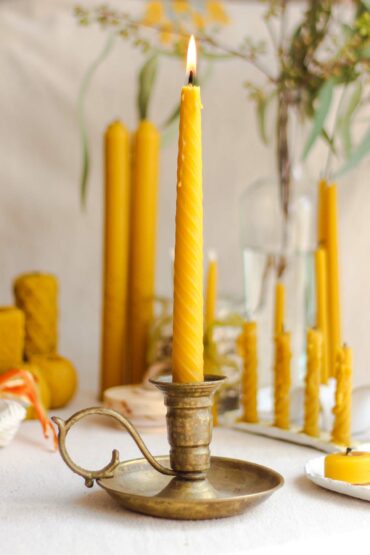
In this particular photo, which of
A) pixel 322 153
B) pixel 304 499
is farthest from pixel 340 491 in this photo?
pixel 322 153

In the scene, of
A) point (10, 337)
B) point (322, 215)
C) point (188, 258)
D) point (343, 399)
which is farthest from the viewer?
point (322, 215)

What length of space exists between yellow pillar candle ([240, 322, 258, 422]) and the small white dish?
160mm

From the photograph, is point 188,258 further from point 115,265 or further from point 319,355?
point 115,265

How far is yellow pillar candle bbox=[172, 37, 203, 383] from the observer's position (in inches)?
18.5

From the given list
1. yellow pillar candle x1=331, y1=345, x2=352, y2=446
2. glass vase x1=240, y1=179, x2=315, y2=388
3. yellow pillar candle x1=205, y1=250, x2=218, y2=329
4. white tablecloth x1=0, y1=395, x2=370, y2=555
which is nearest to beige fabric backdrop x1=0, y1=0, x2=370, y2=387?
glass vase x1=240, y1=179, x2=315, y2=388

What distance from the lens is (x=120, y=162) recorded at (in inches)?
36.0

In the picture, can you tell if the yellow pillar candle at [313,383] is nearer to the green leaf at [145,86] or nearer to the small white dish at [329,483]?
the small white dish at [329,483]

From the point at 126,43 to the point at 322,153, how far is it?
0.32 meters

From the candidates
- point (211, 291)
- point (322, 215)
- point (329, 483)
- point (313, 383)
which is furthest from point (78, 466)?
point (322, 215)

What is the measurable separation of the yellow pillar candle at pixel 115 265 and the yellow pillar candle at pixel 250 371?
20cm

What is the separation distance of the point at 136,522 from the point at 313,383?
0.85 ft

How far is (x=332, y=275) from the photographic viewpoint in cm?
90

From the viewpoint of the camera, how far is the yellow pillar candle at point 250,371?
75 centimetres

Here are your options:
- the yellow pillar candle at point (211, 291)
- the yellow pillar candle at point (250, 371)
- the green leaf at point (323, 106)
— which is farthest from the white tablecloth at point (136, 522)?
the green leaf at point (323, 106)
